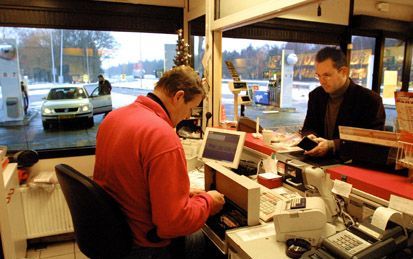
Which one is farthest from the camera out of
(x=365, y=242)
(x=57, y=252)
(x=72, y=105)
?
(x=72, y=105)

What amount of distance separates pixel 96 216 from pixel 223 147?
1110 millimetres

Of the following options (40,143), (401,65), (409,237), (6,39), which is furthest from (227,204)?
(401,65)

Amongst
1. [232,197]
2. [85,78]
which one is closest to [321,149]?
[232,197]

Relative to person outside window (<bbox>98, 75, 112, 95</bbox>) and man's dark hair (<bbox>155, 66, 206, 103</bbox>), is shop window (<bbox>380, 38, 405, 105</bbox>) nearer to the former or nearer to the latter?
person outside window (<bbox>98, 75, 112, 95</bbox>)

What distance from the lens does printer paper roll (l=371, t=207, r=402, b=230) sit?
1155 millimetres

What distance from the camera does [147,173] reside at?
1.20 m

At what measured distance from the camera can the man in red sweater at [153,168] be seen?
1.18m

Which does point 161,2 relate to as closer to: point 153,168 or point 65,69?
point 65,69

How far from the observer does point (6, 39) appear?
304 centimetres

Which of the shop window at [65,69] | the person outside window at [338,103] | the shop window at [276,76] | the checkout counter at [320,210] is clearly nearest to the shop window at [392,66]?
the shop window at [276,76]

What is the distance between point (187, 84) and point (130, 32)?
7.88 feet

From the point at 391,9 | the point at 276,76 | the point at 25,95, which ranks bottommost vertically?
the point at 25,95

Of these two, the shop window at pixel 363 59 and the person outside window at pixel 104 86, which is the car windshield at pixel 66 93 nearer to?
the person outside window at pixel 104 86

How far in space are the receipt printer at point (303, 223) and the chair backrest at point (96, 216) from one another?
2.10 feet
